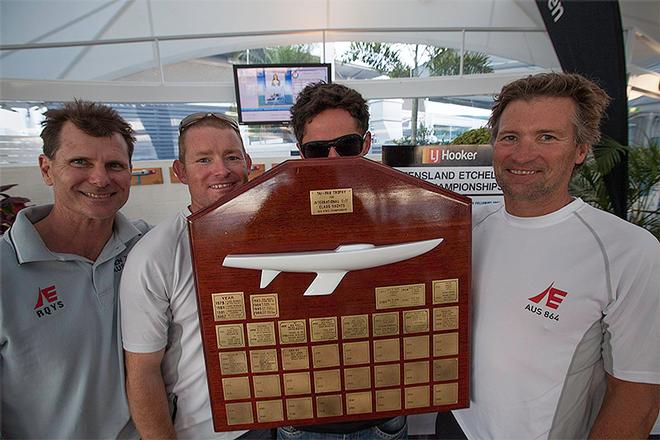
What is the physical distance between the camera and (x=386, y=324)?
84 centimetres

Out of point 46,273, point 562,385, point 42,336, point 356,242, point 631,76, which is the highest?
point 631,76

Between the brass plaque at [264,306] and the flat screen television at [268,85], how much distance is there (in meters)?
5.45

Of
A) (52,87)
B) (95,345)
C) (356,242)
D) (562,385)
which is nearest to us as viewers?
(356,242)

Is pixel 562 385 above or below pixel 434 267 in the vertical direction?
below

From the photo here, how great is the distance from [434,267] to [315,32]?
20.9 ft

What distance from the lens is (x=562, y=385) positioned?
37.6 inches

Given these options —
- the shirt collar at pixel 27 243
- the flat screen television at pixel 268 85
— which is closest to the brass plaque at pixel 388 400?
the shirt collar at pixel 27 243

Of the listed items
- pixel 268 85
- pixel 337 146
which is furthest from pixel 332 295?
pixel 268 85

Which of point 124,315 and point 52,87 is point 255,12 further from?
point 124,315

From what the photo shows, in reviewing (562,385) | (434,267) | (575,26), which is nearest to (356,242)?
(434,267)

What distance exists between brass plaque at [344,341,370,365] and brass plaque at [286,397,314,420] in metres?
0.15

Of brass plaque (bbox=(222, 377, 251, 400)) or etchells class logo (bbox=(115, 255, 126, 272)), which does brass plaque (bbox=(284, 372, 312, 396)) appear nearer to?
brass plaque (bbox=(222, 377, 251, 400))

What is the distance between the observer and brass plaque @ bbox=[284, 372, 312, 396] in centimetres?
85

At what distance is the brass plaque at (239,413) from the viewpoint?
2.79 feet
